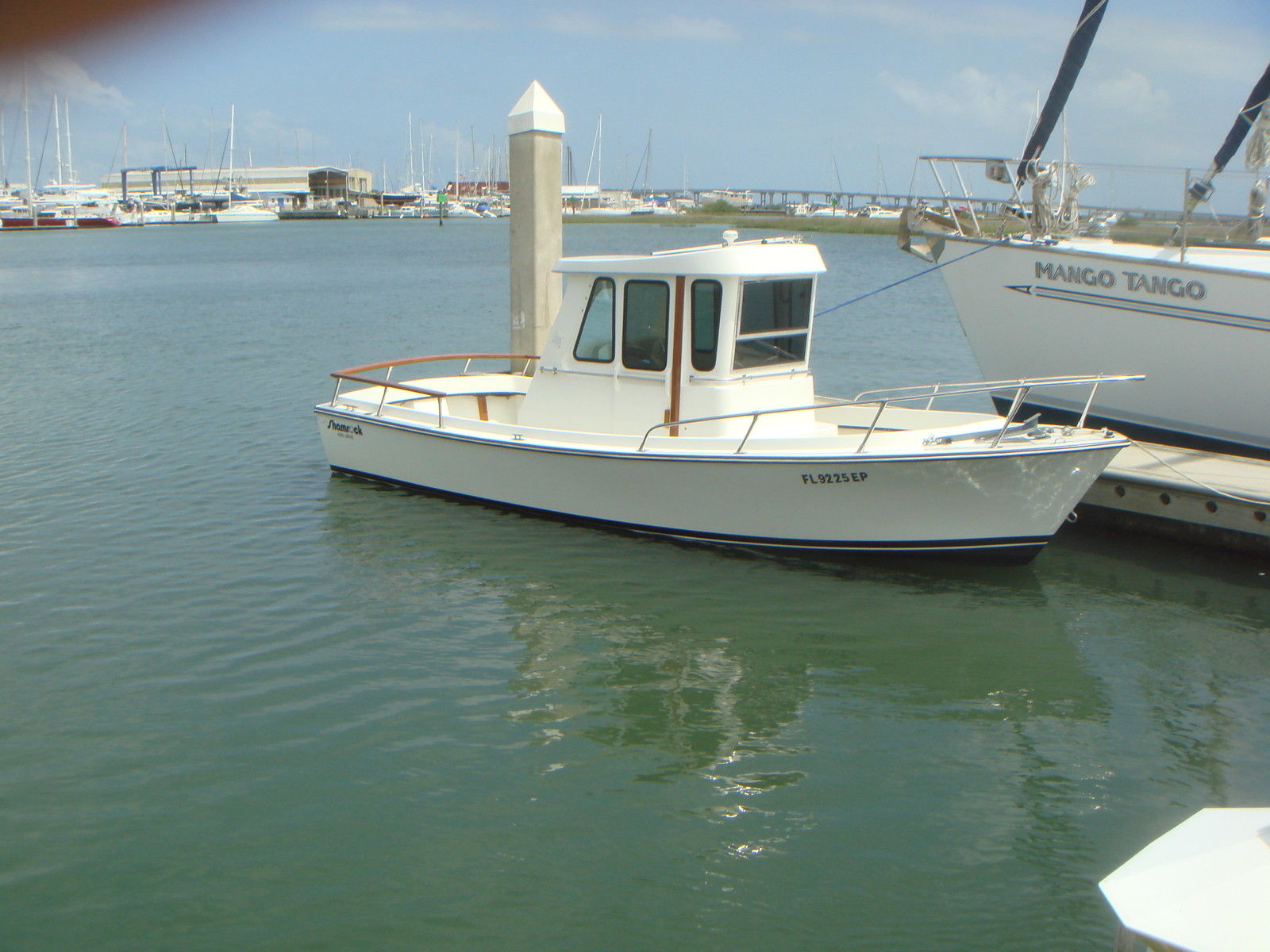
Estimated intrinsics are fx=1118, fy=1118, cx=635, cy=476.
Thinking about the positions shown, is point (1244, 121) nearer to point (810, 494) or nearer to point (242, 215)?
point (810, 494)

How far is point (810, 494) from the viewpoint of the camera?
9.51m

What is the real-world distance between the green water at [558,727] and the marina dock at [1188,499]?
25 cm

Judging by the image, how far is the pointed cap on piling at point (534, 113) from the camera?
13719 mm

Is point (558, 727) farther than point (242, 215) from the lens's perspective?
No

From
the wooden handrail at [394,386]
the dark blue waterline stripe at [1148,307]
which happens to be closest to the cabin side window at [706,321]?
the wooden handrail at [394,386]

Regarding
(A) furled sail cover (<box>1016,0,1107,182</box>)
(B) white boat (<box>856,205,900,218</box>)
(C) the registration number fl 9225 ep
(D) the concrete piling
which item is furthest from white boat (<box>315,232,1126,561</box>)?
(B) white boat (<box>856,205,900,218</box>)

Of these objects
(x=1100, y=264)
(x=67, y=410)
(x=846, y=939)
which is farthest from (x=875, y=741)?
(x=67, y=410)

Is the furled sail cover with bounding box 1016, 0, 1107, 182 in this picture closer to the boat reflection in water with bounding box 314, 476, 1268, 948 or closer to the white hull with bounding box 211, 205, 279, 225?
the boat reflection in water with bounding box 314, 476, 1268, 948

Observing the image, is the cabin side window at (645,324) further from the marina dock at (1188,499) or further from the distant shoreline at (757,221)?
the distant shoreline at (757,221)

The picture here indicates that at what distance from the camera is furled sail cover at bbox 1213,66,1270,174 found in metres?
13.5

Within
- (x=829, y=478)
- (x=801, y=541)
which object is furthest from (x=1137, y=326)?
(x=801, y=541)

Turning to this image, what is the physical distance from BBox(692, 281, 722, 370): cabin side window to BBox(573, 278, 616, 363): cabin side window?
870 mm

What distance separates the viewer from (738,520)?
388 inches

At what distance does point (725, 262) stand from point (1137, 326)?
5.15 m
